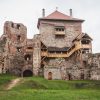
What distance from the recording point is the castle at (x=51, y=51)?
60.7 meters

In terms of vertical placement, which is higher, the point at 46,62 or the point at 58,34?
the point at 58,34

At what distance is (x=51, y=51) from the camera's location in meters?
68.5

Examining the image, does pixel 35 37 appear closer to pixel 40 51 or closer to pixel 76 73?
pixel 40 51

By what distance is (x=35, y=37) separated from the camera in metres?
65.2

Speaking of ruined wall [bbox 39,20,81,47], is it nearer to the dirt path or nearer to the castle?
the castle

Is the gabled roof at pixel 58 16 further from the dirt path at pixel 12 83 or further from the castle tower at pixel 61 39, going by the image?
the dirt path at pixel 12 83

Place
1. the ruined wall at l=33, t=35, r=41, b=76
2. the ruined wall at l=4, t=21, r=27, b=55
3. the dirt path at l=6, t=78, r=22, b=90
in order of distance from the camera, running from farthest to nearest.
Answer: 1. the ruined wall at l=4, t=21, r=27, b=55
2. the ruined wall at l=33, t=35, r=41, b=76
3. the dirt path at l=6, t=78, r=22, b=90

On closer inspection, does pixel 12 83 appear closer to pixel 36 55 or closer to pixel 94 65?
pixel 36 55

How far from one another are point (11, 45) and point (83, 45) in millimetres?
13239

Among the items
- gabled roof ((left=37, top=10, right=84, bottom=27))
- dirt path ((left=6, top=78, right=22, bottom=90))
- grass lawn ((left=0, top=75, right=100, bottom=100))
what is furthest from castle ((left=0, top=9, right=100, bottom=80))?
grass lawn ((left=0, top=75, right=100, bottom=100))

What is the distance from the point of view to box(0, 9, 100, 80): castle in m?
60.7

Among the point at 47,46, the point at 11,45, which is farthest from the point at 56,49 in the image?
the point at 11,45

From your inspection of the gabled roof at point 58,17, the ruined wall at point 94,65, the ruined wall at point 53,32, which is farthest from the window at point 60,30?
the ruined wall at point 94,65

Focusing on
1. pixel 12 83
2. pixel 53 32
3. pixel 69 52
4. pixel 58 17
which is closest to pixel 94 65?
pixel 69 52
